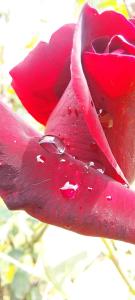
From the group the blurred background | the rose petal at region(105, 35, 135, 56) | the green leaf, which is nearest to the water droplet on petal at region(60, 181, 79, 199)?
the rose petal at region(105, 35, 135, 56)

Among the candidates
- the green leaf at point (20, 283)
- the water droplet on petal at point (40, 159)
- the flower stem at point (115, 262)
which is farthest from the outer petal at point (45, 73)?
the green leaf at point (20, 283)

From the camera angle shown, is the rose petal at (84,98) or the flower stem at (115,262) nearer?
the rose petal at (84,98)

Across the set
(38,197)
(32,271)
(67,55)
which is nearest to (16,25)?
(32,271)

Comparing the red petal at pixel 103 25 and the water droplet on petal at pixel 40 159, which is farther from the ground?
the red petal at pixel 103 25

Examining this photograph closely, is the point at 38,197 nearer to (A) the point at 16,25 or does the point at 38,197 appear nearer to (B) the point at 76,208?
(B) the point at 76,208

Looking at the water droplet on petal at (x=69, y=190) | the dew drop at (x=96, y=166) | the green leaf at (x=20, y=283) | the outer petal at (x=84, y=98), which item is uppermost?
the outer petal at (x=84, y=98)

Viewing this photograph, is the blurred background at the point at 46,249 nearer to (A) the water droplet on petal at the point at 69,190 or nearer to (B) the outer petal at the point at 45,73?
(B) the outer petal at the point at 45,73

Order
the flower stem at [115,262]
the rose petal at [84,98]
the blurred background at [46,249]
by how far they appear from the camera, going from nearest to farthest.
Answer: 1. the rose petal at [84,98]
2. the flower stem at [115,262]
3. the blurred background at [46,249]

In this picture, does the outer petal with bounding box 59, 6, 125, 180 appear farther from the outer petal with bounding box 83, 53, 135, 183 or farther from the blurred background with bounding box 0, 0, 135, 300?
the blurred background with bounding box 0, 0, 135, 300
